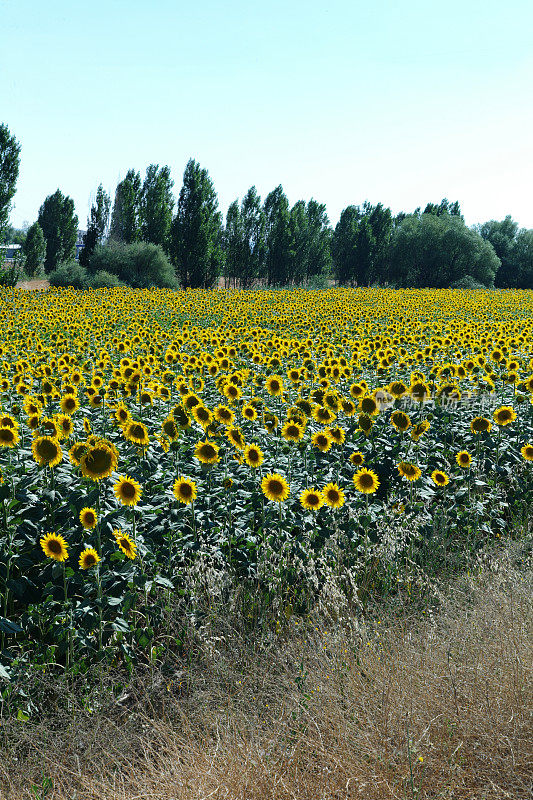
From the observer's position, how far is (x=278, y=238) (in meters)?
52.8

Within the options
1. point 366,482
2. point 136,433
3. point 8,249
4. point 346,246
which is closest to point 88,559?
point 136,433

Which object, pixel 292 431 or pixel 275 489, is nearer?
pixel 275 489

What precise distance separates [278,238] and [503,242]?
32.0 metres

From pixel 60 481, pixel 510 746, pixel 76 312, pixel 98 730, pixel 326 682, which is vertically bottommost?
pixel 98 730

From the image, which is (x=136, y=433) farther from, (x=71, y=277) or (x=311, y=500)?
(x=71, y=277)

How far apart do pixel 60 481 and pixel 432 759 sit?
9.26ft

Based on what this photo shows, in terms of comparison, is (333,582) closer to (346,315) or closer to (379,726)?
(379,726)

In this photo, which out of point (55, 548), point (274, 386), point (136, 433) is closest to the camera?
point (55, 548)

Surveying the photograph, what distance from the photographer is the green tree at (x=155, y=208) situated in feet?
144

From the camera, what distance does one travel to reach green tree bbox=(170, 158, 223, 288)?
43.2 metres

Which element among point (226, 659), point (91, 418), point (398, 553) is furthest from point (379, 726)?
point (91, 418)

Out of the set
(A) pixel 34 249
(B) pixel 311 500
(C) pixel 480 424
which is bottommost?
(B) pixel 311 500

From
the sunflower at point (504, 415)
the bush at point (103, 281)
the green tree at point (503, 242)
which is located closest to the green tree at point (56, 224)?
the bush at point (103, 281)

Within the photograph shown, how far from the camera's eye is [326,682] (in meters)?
3.24
